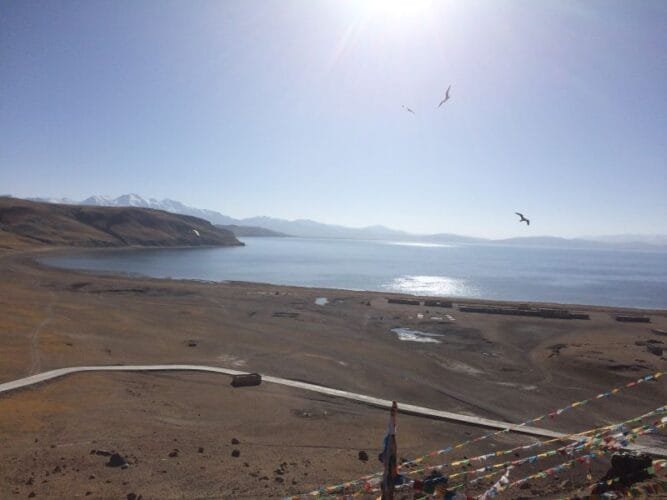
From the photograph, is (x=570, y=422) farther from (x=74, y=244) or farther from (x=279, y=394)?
(x=74, y=244)

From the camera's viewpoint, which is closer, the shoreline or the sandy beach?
the sandy beach

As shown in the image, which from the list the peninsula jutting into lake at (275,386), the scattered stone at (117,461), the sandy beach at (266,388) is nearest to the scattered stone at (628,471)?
the peninsula jutting into lake at (275,386)

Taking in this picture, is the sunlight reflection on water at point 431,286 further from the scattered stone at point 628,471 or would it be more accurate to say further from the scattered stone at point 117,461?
the scattered stone at point 117,461

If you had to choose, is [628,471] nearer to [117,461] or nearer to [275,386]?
[117,461]

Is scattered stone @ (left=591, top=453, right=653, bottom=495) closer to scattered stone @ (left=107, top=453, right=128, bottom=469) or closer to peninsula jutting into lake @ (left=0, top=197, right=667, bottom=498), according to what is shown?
peninsula jutting into lake @ (left=0, top=197, right=667, bottom=498)

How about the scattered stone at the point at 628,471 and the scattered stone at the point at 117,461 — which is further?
the scattered stone at the point at 117,461

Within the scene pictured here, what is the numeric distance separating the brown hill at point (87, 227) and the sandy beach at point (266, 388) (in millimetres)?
91209

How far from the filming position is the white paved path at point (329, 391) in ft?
62.9

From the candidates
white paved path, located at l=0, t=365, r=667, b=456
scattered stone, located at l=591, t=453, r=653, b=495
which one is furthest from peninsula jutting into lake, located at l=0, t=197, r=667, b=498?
scattered stone, located at l=591, t=453, r=653, b=495

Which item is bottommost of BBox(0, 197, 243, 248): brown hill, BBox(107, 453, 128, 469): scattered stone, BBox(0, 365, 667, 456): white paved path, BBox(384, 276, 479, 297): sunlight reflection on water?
BBox(0, 365, 667, 456): white paved path

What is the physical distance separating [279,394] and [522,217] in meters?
14.5

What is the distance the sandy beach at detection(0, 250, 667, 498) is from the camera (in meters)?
13.7

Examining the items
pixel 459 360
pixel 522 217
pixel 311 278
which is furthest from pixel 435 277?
pixel 522 217

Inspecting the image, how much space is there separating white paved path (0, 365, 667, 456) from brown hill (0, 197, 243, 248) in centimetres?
10512
